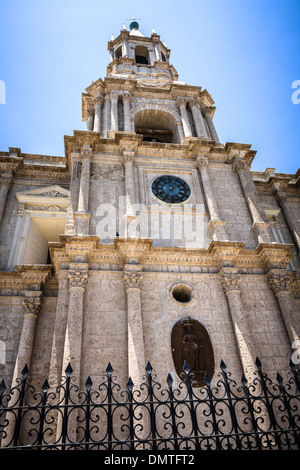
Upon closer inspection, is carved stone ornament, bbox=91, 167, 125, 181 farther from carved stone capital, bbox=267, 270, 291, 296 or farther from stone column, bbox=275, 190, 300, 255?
stone column, bbox=275, 190, 300, 255

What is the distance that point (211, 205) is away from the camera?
13.7 m

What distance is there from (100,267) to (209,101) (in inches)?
577

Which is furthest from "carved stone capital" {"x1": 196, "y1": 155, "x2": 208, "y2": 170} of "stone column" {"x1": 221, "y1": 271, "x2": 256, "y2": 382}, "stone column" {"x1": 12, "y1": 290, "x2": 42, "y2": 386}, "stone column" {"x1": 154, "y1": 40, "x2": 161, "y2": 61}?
"stone column" {"x1": 154, "y1": 40, "x2": 161, "y2": 61}

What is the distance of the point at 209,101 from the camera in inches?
830

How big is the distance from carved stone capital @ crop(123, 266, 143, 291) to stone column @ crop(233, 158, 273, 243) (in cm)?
494

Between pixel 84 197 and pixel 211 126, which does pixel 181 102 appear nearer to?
pixel 211 126

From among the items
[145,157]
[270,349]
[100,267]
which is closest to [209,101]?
[145,157]

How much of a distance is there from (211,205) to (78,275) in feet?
20.4

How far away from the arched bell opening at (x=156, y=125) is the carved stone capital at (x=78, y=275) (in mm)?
10664

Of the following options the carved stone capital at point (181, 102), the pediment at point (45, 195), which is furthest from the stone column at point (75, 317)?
the carved stone capital at point (181, 102)

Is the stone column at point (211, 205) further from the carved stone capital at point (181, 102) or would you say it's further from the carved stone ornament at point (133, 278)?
the carved stone capital at point (181, 102)

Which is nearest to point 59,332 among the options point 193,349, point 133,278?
point 133,278

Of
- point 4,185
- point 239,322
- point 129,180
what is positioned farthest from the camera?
point 4,185

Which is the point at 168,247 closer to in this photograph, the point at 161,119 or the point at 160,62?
the point at 161,119
